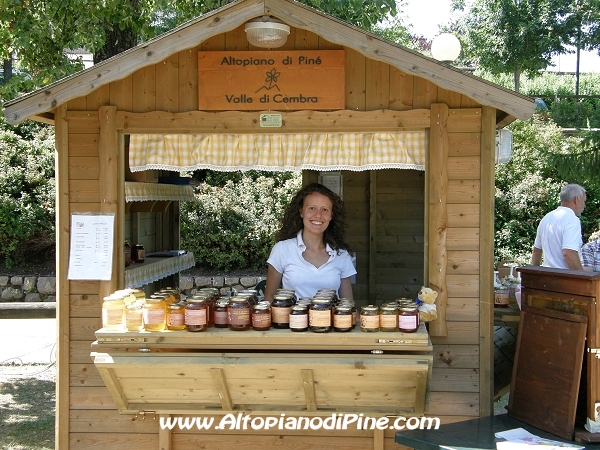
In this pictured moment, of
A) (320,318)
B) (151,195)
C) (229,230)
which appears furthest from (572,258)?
(229,230)

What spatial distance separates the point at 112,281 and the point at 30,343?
524cm

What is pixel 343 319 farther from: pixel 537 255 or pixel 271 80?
pixel 537 255

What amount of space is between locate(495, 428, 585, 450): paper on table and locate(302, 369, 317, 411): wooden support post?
1128 mm

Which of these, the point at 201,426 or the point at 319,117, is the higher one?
the point at 319,117

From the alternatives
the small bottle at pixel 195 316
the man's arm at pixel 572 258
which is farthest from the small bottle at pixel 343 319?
the man's arm at pixel 572 258

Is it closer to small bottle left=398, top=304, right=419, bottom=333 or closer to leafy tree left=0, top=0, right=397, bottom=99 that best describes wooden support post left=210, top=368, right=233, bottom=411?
small bottle left=398, top=304, right=419, bottom=333

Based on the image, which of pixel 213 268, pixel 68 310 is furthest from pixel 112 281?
pixel 213 268

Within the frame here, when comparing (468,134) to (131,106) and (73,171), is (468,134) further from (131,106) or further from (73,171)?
(73,171)

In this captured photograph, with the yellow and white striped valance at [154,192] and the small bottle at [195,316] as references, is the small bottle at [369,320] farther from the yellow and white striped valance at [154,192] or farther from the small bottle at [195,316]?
the yellow and white striped valance at [154,192]

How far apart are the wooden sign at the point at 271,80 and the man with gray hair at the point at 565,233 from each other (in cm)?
278

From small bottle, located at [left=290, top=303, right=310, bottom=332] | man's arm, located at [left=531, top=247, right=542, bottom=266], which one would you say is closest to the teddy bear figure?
small bottle, located at [left=290, top=303, right=310, bottom=332]

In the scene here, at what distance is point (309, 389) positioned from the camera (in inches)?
170

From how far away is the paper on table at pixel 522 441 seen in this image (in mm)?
3807

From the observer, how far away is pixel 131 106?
4.67m
